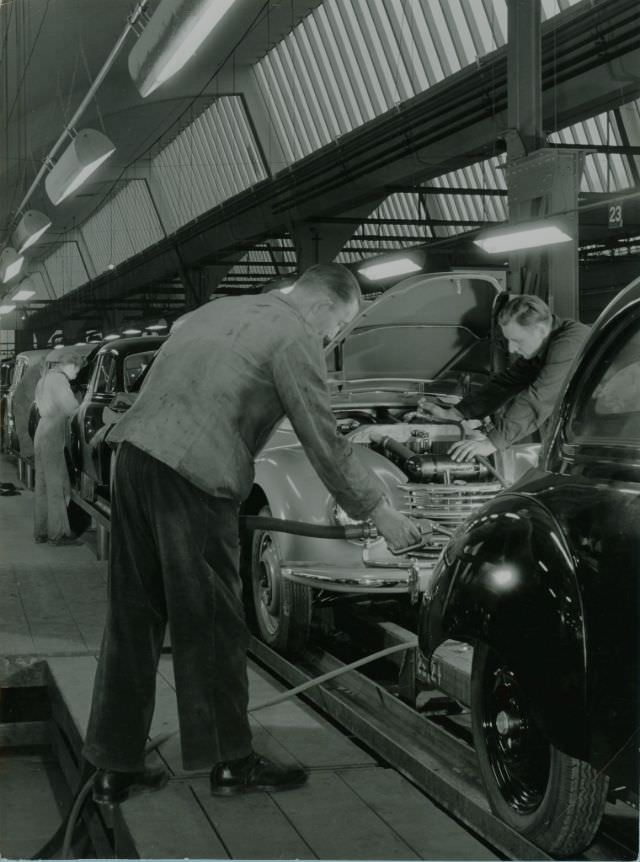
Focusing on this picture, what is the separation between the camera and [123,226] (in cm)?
4047

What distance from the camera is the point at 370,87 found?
67.8ft

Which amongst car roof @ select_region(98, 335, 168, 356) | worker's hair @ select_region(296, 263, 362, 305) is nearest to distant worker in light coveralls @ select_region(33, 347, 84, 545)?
car roof @ select_region(98, 335, 168, 356)

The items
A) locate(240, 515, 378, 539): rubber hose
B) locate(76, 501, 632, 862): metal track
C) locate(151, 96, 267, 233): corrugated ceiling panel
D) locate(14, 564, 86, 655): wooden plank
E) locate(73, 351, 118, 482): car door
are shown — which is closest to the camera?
locate(76, 501, 632, 862): metal track

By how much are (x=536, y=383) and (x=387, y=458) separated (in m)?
0.86

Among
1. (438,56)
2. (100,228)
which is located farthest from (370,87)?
(100,228)

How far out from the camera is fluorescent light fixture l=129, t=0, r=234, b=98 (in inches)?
221

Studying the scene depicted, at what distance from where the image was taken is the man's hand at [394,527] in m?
3.41

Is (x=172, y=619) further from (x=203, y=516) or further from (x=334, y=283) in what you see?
(x=334, y=283)

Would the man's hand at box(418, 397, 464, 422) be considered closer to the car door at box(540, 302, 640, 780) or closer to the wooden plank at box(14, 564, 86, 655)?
the wooden plank at box(14, 564, 86, 655)

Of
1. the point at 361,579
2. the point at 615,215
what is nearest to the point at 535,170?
the point at 615,215

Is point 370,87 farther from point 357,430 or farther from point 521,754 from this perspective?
point 521,754

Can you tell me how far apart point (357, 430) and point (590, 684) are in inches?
135

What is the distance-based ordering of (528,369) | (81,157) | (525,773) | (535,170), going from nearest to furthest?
1. (525,773)
2. (528,369)
3. (535,170)
4. (81,157)

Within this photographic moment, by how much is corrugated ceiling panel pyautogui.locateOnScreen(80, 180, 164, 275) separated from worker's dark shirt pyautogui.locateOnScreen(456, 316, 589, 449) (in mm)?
A: 29564
